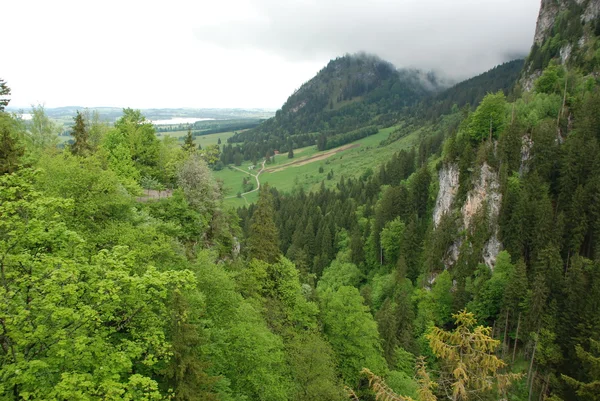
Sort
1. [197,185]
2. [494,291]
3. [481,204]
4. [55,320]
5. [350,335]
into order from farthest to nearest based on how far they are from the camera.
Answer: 1. [481,204]
2. [494,291]
3. [350,335]
4. [197,185]
5. [55,320]

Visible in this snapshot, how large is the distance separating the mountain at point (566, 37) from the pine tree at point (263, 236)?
265 ft

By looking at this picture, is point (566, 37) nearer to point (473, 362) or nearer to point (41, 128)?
point (473, 362)

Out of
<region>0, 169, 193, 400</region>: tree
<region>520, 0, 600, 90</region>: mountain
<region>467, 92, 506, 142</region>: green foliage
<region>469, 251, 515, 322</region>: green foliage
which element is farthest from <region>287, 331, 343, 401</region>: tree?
<region>520, 0, 600, 90</region>: mountain

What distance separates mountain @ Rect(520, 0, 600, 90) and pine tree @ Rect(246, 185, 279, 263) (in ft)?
265

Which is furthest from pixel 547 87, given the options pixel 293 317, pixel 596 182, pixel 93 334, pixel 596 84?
pixel 93 334

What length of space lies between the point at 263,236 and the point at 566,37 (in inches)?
4212

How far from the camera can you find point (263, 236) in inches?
1382

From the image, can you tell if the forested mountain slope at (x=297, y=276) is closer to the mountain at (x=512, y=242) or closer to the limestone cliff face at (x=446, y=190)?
the mountain at (x=512, y=242)

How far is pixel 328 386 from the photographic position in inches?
1006

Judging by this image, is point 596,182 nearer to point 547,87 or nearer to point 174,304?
point 547,87

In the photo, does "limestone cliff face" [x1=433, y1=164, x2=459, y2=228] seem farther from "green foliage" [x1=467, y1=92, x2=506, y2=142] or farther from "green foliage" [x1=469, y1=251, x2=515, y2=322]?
"green foliage" [x1=469, y1=251, x2=515, y2=322]

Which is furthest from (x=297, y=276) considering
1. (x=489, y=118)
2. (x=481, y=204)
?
(x=489, y=118)

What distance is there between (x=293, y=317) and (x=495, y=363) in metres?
24.9

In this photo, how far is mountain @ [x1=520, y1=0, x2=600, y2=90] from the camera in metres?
83.9
